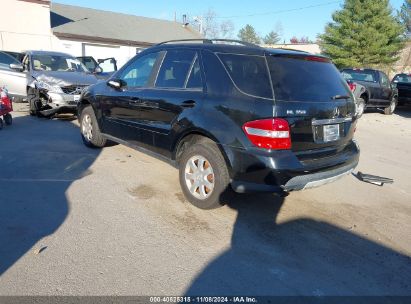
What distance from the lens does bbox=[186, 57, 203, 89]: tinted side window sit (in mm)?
4359

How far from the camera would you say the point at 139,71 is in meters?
5.46

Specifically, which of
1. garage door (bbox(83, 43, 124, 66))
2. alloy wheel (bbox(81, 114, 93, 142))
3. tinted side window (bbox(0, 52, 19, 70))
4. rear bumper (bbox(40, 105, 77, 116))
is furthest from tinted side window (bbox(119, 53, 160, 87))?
garage door (bbox(83, 43, 124, 66))

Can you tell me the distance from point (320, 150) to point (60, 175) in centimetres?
356

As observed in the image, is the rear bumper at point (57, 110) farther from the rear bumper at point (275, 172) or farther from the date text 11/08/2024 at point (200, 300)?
the date text 11/08/2024 at point (200, 300)

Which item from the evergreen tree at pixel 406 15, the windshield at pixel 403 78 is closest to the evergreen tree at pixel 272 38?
the evergreen tree at pixel 406 15

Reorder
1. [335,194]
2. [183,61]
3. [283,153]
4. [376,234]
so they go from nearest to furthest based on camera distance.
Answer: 1. [283,153]
2. [376,234]
3. [183,61]
4. [335,194]

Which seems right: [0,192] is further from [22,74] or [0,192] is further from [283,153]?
[22,74]

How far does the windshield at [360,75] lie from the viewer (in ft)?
47.5

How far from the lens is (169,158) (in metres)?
4.82

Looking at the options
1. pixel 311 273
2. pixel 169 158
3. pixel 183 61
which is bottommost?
pixel 311 273

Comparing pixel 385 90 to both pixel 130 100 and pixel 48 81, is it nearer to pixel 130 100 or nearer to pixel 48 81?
pixel 48 81

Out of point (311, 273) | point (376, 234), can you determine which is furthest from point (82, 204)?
point (376, 234)

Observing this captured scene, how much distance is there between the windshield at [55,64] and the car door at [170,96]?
6.60 meters

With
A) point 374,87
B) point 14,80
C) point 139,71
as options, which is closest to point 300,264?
point 139,71
